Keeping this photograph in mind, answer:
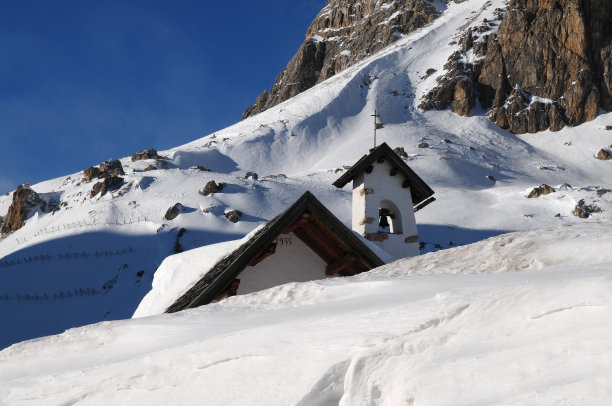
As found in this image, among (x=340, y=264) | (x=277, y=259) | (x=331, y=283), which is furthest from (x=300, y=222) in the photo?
(x=331, y=283)

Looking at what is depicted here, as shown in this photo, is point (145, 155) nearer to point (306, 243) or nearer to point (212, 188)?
point (212, 188)

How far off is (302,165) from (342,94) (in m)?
22.9

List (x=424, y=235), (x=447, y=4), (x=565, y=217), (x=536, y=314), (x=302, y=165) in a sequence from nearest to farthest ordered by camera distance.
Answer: (x=536, y=314)
(x=424, y=235)
(x=565, y=217)
(x=302, y=165)
(x=447, y=4)

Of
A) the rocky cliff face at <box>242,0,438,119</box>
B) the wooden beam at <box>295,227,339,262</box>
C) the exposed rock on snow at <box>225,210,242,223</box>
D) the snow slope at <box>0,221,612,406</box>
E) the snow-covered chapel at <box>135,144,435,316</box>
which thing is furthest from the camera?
the rocky cliff face at <box>242,0,438,119</box>

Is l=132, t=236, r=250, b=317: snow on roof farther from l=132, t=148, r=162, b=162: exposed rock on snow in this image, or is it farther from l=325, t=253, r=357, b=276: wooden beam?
l=132, t=148, r=162, b=162: exposed rock on snow

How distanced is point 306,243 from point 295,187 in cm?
3494

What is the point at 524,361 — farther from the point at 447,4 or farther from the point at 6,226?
the point at 447,4

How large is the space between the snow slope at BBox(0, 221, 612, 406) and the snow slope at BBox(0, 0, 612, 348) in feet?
6.32

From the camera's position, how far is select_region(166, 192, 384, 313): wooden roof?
26.3ft

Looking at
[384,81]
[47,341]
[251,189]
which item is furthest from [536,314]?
[384,81]

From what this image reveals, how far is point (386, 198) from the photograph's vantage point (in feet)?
45.7

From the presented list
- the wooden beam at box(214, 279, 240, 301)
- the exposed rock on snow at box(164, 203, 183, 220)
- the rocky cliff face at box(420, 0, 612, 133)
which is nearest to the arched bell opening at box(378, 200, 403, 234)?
the wooden beam at box(214, 279, 240, 301)

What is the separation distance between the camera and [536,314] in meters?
2.57

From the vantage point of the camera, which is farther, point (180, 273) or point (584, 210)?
point (584, 210)
